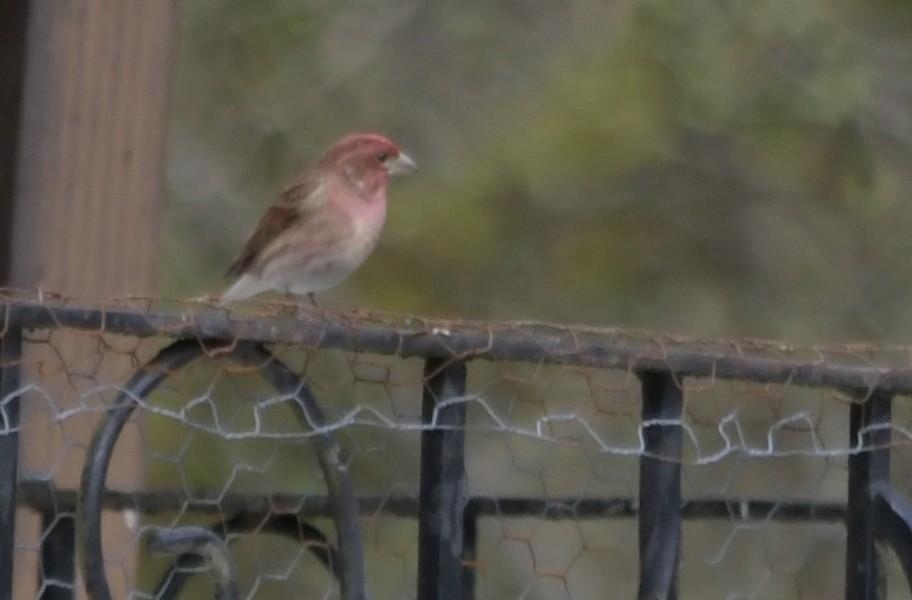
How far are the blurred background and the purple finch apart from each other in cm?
297

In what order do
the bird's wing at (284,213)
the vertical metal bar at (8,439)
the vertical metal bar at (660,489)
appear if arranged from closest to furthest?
the vertical metal bar at (8,439) → the vertical metal bar at (660,489) → the bird's wing at (284,213)

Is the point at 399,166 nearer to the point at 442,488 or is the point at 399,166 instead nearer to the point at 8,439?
the point at 442,488

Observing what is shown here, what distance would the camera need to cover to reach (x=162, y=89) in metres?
3.33

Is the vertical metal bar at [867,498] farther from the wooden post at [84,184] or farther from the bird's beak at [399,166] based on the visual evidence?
the bird's beak at [399,166]

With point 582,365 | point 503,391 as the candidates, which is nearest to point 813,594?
point 503,391

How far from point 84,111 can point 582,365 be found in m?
1.29

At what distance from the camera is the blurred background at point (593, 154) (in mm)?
7727

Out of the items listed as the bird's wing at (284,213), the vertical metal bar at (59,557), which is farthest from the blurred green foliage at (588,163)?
the vertical metal bar at (59,557)

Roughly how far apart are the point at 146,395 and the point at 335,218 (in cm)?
258

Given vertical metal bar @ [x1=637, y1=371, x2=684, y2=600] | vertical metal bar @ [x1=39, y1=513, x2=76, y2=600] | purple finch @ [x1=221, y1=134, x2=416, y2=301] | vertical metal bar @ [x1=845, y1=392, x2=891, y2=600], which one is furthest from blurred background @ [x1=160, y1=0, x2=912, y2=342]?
vertical metal bar @ [x1=637, y1=371, x2=684, y2=600]

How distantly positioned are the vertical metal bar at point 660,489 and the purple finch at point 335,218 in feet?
7.25

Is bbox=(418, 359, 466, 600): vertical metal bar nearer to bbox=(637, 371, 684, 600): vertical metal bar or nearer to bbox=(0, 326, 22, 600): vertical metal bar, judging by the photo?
bbox=(637, 371, 684, 600): vertical metal bar

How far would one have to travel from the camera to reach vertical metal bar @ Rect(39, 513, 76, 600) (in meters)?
2.74

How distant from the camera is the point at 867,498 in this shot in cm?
246
